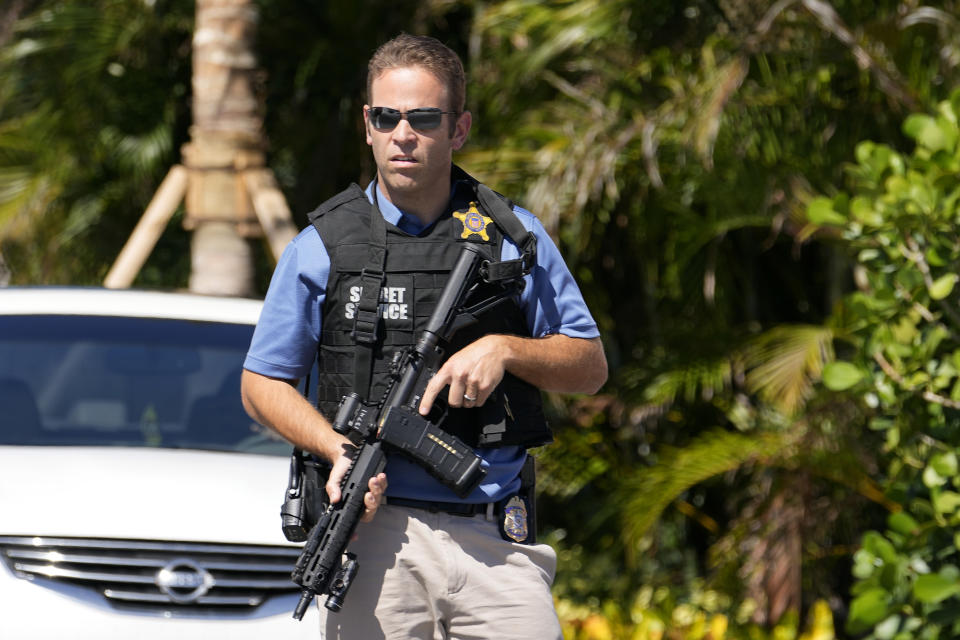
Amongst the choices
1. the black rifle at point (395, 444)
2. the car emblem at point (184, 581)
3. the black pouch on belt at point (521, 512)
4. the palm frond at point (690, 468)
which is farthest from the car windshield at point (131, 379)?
the palm frond at point (690, 468)

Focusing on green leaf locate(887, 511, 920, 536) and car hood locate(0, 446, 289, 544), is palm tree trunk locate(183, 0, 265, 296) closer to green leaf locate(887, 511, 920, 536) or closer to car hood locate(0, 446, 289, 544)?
car hood locate(0, 446, 289, 544)

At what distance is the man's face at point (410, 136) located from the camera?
2.43m

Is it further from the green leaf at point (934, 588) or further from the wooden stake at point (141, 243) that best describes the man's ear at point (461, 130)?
the wooden stake at point (141, 243)

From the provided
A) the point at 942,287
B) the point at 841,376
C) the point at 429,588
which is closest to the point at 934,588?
the point at 841,376

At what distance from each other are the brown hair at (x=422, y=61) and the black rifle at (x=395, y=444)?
29cm

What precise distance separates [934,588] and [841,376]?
0.67 meters

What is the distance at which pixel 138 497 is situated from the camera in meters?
3.30

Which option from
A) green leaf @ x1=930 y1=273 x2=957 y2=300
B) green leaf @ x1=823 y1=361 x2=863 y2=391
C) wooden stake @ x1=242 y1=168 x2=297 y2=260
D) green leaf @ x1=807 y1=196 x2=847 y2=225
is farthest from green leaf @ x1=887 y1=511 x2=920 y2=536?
wooden stake @ x1=242 y1=168 x2=297 y2=260

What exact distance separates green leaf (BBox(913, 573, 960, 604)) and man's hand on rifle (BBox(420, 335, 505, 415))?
6.36ft

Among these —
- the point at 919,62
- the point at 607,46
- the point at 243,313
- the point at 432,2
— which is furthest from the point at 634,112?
the point at 243,313

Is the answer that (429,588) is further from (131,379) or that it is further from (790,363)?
(790,363)

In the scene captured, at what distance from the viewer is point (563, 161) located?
6.08m

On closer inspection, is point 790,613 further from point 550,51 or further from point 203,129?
point 203,129

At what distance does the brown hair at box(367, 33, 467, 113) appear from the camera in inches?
96.9
